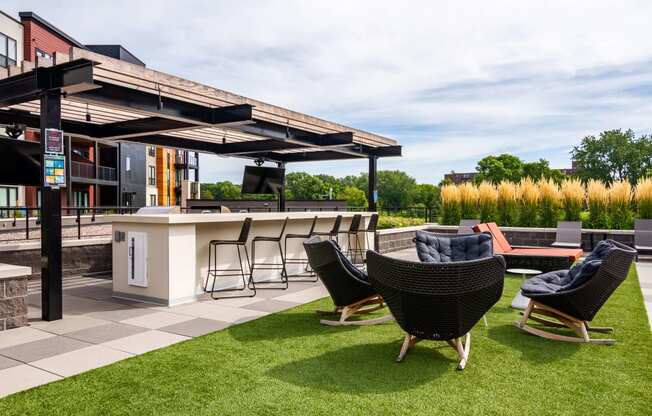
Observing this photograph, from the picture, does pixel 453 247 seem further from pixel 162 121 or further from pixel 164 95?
pixel 162 121

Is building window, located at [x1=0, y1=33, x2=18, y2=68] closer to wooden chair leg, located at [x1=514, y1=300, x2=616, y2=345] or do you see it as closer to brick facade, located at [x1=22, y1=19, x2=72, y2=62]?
brick facade, located at [x1=22, y1=19, x2=72, y2=62]

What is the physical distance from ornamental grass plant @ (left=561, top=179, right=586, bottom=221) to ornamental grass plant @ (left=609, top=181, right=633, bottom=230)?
67 cm

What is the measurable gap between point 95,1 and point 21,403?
723cm

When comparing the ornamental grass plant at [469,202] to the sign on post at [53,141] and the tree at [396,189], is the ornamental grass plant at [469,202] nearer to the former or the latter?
the sign on post at [53,141]

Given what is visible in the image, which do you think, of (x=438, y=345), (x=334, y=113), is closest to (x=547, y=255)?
(x=438, y=345)

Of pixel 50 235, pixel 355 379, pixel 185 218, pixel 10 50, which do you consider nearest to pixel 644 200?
pixel 185 218

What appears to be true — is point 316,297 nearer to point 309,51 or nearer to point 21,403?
point 21,403

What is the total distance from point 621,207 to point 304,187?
6547cm

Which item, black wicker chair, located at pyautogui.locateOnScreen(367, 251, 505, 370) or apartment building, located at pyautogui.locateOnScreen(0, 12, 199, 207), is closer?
black wicker chair, located at pyautogui.locateOnScreen(367, 251, 505, 370)

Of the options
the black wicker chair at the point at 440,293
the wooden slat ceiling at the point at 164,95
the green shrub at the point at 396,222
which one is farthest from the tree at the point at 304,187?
the black wicker chair at the point at 440,293

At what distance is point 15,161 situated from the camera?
705cm

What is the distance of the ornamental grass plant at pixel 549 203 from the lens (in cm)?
1272

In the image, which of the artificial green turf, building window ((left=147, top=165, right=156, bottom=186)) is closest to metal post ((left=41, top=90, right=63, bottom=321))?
the artificial green turf

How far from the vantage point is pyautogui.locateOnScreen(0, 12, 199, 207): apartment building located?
21953 millimetres
